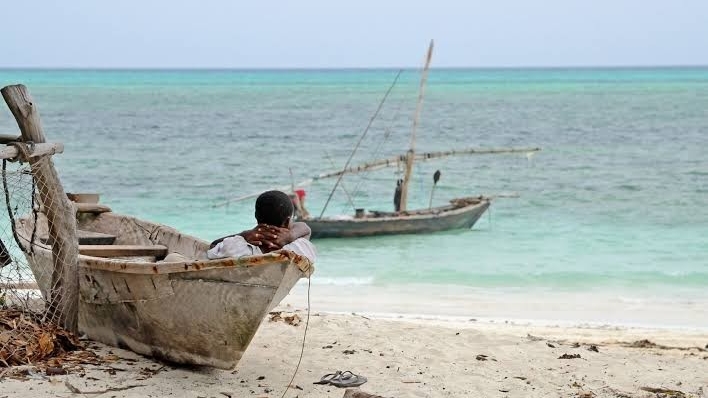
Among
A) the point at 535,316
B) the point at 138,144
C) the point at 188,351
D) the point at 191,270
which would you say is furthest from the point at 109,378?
the point at 138,144

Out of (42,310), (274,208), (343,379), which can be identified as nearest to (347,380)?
(343,379)

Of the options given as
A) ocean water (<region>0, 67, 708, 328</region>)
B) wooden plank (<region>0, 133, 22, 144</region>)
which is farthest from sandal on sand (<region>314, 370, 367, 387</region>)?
ocean water (<region>0, 67, 708, 328</region>)

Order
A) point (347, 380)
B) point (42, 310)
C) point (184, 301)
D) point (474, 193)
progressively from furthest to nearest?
point (474, 193)
point (42, 310)
point (347, 380)
point (184, 301)

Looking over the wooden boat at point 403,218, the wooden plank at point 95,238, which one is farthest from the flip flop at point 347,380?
the wooden boat at point 403,218

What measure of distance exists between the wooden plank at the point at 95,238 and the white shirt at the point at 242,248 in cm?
260

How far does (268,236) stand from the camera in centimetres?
606

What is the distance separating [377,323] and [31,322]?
3138 millimetres

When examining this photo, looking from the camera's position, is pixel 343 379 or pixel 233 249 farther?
pixel 343 379

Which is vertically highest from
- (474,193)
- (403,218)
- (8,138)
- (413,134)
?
(8,138)

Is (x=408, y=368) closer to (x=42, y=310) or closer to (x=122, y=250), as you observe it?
(x=122, y=250)

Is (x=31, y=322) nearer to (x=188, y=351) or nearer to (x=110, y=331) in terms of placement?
(x=110, y=331)

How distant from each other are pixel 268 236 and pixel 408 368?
163 centimetres

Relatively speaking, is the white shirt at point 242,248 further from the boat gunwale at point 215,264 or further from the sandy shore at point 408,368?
the sandy shore at point 408,368

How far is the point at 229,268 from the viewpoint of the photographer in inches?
223
